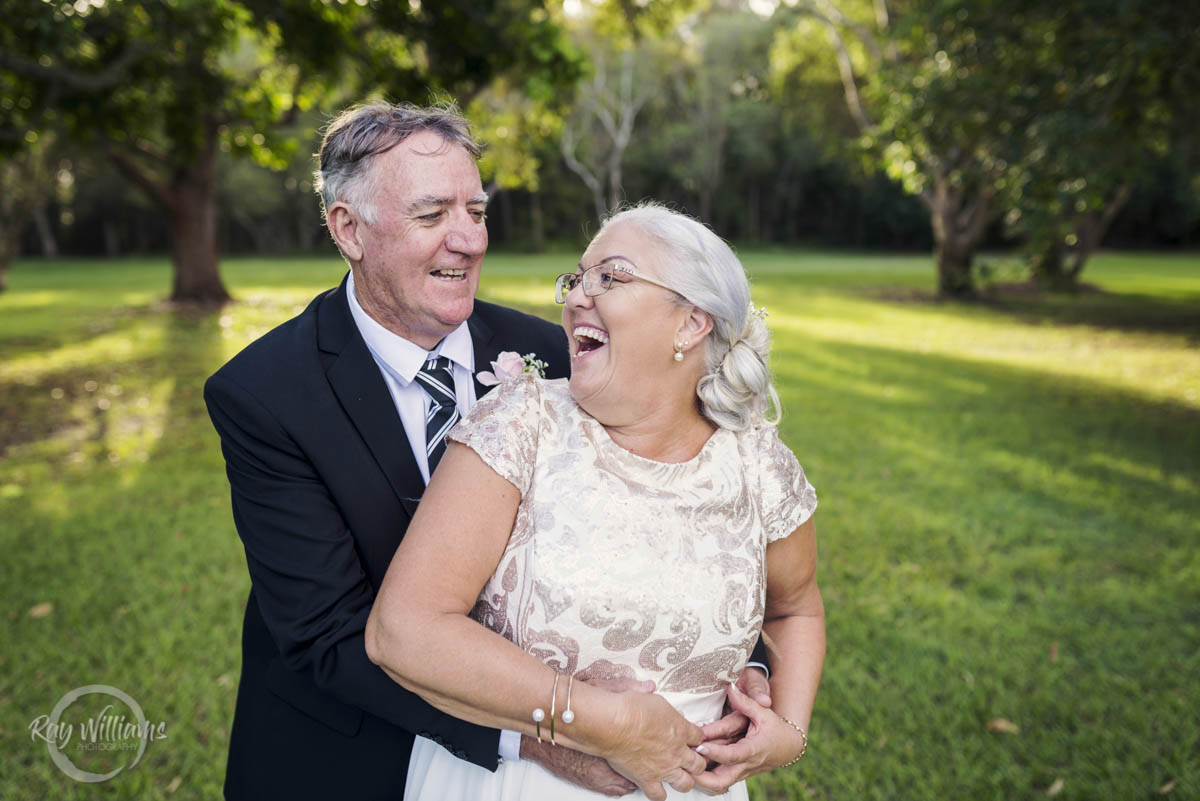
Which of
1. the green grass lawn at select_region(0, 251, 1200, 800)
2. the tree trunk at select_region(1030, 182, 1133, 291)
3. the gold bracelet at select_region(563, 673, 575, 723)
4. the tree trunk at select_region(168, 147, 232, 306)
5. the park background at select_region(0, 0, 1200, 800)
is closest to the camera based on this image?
the gold bracelet at select_region(563, 673, 575, 723)

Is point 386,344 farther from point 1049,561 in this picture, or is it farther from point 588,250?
point 1049,561

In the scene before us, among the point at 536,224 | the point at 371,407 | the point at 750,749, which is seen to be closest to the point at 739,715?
Answer: the point at 750,749

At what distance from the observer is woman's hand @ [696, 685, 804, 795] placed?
197 cm

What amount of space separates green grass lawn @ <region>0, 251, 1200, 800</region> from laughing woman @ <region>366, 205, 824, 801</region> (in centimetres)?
93

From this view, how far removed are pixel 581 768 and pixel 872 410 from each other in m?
9.21

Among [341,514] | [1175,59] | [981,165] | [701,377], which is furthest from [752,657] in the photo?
[981,165]

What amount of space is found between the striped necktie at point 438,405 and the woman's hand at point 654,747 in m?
0.89

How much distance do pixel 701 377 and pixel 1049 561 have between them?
4998mm

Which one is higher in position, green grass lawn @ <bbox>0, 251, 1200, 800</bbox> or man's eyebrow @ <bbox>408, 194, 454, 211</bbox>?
man's eyebrow @ <bbox>408, 194, 454, 211</bbox>

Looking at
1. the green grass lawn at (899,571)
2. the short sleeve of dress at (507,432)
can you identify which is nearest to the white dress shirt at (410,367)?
the short sleeve of dress at (507,432)

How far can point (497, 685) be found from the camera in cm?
175

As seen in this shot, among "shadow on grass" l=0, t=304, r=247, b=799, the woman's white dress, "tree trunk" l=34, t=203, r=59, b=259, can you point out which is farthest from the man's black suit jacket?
"tree trunk" l=34, t=203, r=59, b=259

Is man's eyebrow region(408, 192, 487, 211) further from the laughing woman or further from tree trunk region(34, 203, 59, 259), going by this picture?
tree trunk region(34, 203, 59, 259)

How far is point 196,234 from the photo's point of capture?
65.3 feet
